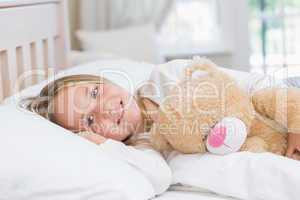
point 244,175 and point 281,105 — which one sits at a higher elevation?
point 281,105

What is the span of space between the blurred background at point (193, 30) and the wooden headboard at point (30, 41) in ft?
2.22

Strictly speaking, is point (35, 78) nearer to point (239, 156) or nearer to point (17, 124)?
point (17, 124)

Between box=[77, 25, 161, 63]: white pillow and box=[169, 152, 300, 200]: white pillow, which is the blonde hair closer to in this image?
box=[169, 152, 300, 200]: white pillow

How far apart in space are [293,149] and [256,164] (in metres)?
0.14

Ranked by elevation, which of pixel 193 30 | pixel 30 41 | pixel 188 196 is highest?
pixel 30 41

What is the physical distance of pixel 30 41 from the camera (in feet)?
5.32

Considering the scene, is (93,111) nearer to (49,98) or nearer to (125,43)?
(49,98)

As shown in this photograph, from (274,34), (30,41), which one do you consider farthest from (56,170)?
(274,34)

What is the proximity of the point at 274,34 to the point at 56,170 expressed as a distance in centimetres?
228

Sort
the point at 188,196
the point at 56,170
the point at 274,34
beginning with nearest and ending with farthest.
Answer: the point at 56,170, the point at 188,196, the point at 274,34

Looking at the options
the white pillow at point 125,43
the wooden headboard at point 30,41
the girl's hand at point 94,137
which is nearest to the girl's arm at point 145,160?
the girl's hand at point 94,137

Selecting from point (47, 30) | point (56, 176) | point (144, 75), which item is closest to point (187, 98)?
Result: point (56, 176)

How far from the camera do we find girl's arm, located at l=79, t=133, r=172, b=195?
1076 millimetres

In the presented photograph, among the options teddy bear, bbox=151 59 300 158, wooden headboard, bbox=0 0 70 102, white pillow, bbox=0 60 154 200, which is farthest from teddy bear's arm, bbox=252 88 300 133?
wooden headboard, bbox=0 0 70 102
